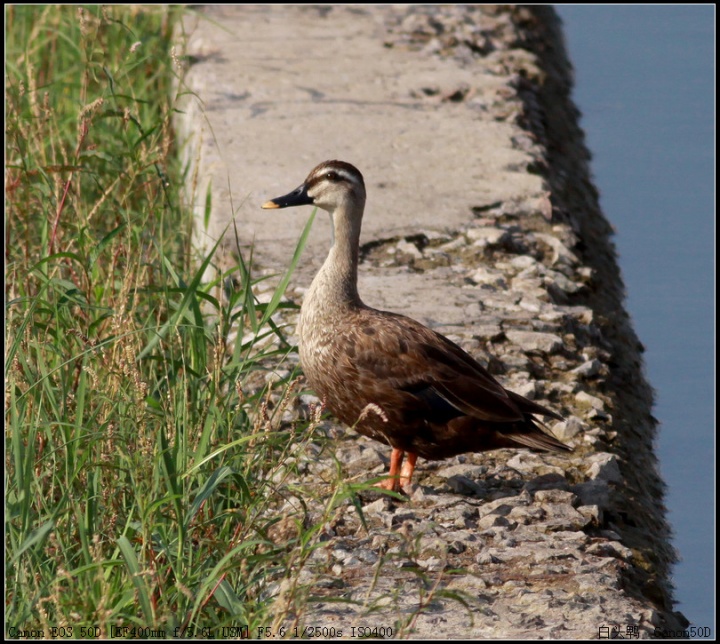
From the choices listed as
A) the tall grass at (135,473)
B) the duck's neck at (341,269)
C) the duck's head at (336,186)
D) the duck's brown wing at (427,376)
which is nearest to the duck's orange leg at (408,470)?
the duck's brown wing at (427,376)

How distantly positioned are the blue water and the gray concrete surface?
0.71 feet

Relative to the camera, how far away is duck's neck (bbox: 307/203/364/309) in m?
4.91

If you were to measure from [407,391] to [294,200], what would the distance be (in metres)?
1.09

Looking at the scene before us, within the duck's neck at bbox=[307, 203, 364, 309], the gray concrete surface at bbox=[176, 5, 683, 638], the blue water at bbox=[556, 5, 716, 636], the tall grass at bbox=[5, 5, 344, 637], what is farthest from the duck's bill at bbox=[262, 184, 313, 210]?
the blue water at bbox=[556, 5, 716, 636]

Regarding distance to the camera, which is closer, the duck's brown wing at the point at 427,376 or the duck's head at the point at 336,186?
the duck's brown wing at the point at 427,376

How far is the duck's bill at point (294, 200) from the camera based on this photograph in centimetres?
521

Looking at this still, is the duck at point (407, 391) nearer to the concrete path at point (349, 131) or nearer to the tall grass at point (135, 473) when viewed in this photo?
the tall grass at point (135, 473)

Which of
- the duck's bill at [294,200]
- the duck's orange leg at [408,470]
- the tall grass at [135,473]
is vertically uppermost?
the duck's bill at [294,200]

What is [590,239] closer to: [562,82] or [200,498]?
[562,82]

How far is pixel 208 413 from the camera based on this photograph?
4.25m

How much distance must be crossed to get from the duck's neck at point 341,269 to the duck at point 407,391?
41 mm

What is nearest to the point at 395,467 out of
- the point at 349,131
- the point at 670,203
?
the point at 349,131

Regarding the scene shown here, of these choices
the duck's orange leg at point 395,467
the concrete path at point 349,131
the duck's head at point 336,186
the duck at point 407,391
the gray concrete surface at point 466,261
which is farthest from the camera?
the concrete path at point 349,131

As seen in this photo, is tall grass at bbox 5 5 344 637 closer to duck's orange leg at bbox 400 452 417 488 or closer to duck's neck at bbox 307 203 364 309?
duck's neck at bbox 307 203 364 309
